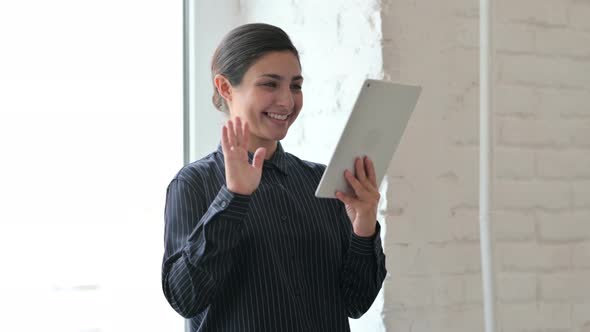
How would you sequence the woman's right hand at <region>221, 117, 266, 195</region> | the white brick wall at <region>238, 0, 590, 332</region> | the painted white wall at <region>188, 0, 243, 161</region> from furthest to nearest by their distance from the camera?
the painted white wall at <region>188, 0, 243, 161</region> → the white brick wall at <region>238, 0, 590, 332</region> → the woman's right hand at <region>221, 117, 266, 195</region>

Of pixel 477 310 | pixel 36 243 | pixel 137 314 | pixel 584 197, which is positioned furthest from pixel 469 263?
pixel 36 243

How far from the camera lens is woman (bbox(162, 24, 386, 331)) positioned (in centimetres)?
143

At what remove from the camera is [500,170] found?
6.51 ft

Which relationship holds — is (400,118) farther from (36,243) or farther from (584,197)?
(36,243)

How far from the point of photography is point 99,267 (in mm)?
2045

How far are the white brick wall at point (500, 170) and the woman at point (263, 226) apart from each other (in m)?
0.26

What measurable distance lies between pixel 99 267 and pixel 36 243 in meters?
0.16

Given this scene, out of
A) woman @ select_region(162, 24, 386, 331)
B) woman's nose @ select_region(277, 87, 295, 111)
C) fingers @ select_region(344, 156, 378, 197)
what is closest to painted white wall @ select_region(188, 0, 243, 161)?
woman @ select_region(162, 24, 386, 331)

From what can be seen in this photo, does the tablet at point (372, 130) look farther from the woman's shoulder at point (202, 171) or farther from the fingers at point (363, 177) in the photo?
the woman's shoulder at point (202, 171)

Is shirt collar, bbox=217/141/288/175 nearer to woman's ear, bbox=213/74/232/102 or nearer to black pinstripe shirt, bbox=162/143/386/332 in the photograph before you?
black pinstripe shirt, bbox=162/143/386/332

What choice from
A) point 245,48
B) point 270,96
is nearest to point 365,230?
point 270,96

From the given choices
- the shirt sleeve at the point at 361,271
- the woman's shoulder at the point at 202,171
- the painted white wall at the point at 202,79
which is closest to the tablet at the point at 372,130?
the shirt sleeve at the point at 361,271

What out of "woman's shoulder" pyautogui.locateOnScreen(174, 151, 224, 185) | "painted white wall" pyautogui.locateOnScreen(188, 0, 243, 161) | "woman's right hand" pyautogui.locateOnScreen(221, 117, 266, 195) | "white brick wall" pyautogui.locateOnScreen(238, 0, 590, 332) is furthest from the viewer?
"painted white wall" pyautogui.locateOnScreen(188, 0, 243, 161)

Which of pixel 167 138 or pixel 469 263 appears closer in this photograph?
pixel 469 263
